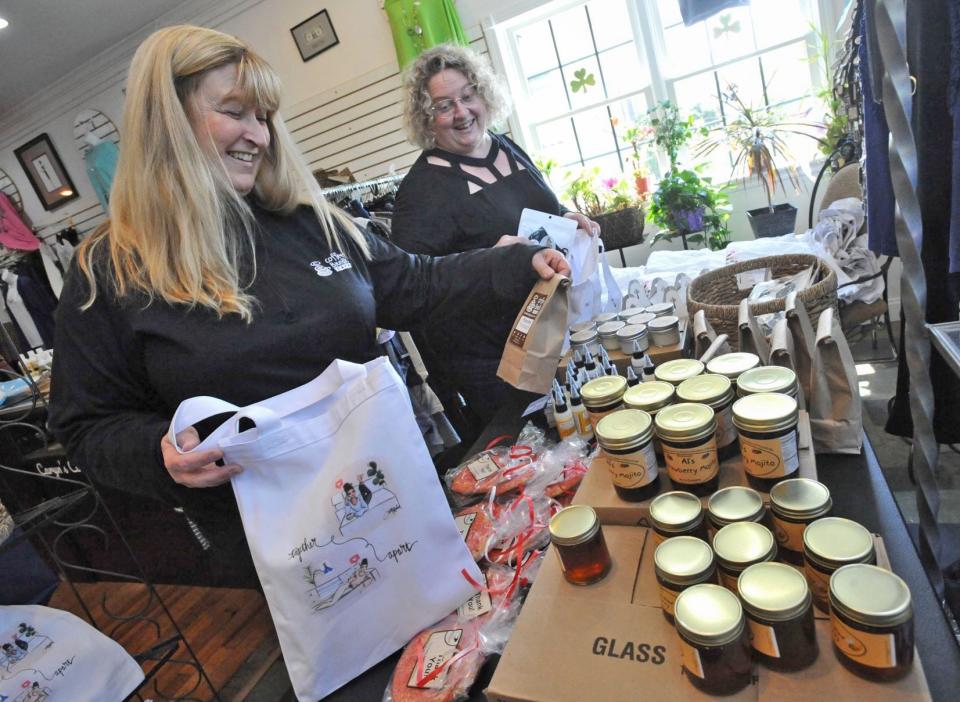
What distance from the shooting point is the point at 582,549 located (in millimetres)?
765

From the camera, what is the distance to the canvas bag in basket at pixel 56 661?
1.27m

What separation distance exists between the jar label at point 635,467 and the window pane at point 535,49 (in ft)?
15.1

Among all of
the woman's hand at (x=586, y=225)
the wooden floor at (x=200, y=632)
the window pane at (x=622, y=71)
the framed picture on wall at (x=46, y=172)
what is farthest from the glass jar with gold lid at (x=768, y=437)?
the framed picture on wall at (x=46, y=172)

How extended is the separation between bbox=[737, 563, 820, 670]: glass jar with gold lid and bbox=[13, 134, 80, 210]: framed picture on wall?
7.61m

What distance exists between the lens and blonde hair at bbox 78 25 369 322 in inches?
38.7

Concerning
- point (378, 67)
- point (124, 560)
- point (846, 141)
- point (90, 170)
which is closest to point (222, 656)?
point (124, 560)

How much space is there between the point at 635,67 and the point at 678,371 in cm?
424

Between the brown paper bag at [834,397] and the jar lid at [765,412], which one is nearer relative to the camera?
the jar lid at [765,412]

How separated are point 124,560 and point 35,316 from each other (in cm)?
444

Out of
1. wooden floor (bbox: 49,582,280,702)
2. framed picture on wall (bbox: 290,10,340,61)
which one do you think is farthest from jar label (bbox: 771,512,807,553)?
framed picture on wall (bbox: 290,10,340,61)

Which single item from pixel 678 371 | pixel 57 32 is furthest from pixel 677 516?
pixel 57 32

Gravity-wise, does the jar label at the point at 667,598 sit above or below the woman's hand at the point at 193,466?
below

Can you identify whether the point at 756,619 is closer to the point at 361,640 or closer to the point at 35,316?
the point at 361,640

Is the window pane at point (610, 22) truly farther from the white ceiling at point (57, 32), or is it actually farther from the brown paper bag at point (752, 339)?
the brown paper bag at point (752, 339)
